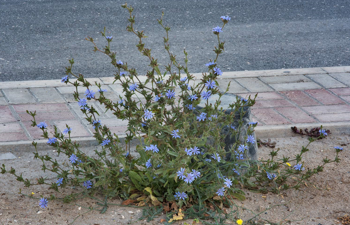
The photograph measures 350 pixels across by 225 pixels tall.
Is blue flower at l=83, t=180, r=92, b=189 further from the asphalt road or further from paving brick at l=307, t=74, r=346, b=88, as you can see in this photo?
paving brick at l=307, t=74, r=346, b=88

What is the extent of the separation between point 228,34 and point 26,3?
4.59 metres

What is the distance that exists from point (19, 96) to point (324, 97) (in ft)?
11.3

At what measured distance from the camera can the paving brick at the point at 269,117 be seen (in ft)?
14.5

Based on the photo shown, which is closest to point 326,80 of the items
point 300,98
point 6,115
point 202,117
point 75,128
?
point 300,98

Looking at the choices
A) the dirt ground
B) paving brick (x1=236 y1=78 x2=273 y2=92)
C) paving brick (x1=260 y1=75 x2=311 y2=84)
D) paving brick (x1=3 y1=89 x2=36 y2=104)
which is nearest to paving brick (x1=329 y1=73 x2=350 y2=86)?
paving brick (x1=260 y1=75 x2=311 y2=84)

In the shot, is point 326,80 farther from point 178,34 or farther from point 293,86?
point 178,34

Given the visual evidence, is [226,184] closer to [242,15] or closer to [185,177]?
[185,177]

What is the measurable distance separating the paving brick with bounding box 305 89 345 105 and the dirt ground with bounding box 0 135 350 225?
1.39 meters

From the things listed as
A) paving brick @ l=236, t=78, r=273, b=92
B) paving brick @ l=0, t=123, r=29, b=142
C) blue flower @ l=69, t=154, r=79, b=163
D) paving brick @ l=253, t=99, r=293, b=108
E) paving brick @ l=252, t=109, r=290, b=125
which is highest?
blue flower @ l=69, t=154, r=79, b=163

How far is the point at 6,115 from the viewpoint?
4.39m

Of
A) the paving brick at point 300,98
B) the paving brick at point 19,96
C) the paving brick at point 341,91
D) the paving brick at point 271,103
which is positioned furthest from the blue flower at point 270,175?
the paving brick at point 19,96

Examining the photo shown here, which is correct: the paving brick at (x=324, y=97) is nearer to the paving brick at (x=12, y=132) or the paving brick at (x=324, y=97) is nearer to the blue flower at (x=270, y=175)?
the blue flower at (x=270, y=175)

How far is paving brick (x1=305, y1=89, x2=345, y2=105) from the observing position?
16.2ft

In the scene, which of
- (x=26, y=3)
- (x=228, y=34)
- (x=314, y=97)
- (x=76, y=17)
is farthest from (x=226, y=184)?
(x=26, y=3)
